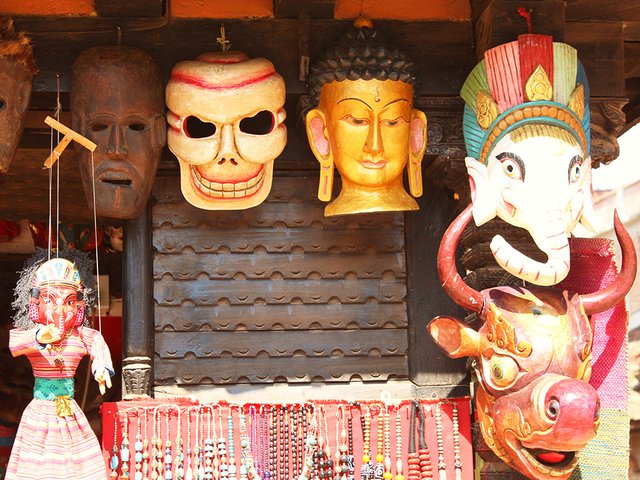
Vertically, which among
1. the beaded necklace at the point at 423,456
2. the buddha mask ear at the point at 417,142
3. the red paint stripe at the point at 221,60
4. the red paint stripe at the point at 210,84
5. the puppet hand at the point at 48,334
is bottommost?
the beaded necklace at the point at 423,456

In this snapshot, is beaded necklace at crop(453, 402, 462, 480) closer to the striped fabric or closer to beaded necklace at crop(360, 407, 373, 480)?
beaded necklace at crop(360, 407, 373, 480)

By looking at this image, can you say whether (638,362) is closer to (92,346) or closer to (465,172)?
(465,172)

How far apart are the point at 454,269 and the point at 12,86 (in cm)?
193

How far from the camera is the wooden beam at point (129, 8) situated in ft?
16.5

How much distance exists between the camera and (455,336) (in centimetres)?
475

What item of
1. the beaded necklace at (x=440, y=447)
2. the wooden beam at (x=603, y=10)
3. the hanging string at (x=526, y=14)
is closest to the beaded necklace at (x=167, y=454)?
the beaded necklace at (x=440, y=447)

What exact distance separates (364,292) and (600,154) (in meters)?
1.21

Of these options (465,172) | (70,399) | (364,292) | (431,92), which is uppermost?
(431,92)

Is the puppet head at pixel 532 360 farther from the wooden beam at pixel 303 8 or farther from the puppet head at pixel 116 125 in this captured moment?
the puppet head at pixel 116 125

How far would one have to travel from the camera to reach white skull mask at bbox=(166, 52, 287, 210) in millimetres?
5035

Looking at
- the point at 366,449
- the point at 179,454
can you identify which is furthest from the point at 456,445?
the point at 179,454

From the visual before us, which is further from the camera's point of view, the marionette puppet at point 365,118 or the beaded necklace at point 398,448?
the marionette puppet at point 365,118

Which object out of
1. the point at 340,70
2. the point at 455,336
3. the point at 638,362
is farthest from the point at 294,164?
the point at 638,362

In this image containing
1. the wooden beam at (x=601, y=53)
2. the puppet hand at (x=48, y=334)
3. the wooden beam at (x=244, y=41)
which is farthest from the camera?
the wooden beam at (x=601, y=53)
